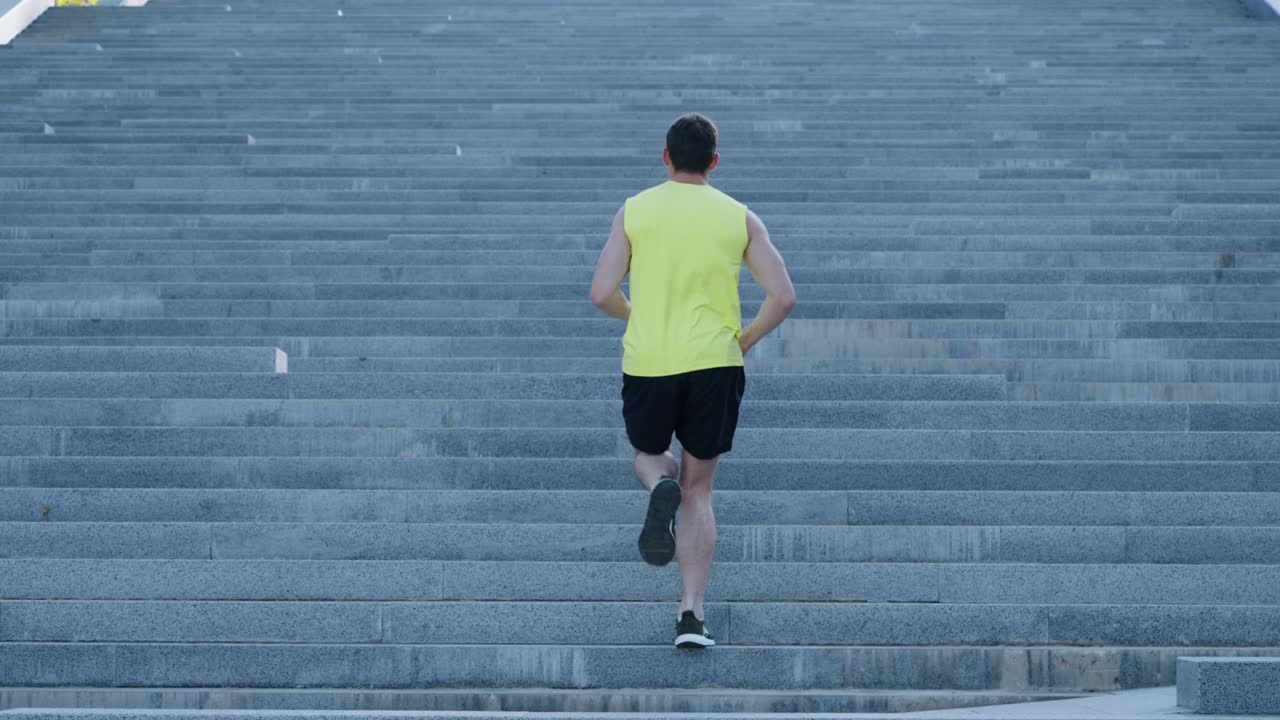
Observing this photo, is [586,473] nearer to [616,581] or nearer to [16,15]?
[616,581]

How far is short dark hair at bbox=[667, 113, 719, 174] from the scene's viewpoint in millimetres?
4688

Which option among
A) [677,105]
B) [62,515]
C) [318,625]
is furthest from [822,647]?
[677,105]

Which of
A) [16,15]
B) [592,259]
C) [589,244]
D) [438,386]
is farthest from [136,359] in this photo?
[16,15]

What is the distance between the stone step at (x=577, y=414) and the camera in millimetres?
6723

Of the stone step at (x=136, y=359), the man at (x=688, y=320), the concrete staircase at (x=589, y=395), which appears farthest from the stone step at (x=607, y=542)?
the stone step at (x=136, y=359)

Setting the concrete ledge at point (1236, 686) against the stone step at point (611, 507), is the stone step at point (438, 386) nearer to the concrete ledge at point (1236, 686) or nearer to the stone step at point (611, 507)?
the stone step at point (611, 507)

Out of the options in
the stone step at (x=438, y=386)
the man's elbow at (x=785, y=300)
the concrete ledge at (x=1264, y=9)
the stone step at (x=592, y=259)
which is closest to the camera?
the man's elbow at (x=785, y=300)

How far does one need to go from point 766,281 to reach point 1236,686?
64.7 inches

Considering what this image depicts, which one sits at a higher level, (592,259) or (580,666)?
(592,259)

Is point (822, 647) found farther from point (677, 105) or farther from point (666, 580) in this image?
point (677, 105)

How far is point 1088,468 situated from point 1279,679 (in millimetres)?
2089

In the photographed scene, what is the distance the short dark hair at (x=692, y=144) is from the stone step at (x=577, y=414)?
215cm

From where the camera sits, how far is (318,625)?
5195 mm

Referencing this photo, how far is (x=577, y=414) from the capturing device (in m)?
6.77
